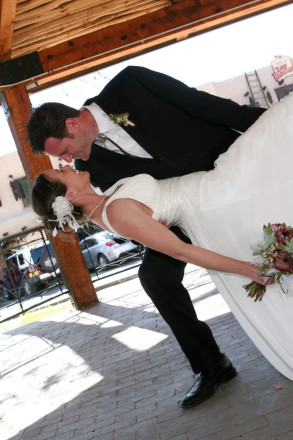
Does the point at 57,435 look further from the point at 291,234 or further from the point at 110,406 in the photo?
the point at 291,234

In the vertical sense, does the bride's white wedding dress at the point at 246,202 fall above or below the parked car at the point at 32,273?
above

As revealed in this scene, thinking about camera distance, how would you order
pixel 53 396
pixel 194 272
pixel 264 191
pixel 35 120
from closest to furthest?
pixel 264 191 < pixel 35 120 < pixel 53 396 < pixel 194 272

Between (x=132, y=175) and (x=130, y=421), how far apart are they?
1.57 metres

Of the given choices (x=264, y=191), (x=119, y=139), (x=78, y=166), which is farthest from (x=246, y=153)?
(x=78, y=166)

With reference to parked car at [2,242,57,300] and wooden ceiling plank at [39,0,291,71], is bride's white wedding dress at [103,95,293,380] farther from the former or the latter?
parked car at [2,242,57,300]

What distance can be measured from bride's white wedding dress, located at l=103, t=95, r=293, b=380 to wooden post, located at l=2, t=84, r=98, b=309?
3934mm

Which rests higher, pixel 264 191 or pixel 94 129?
pixel 94 129

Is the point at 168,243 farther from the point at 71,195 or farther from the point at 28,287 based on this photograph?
the point at 28,287

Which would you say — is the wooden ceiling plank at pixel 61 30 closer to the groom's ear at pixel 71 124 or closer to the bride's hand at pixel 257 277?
the groom's ear at pixel 71 124

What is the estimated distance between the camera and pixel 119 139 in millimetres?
3783

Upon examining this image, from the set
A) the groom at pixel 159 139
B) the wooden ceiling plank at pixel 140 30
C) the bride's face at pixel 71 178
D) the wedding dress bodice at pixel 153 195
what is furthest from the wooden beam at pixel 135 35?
the wedding dress bodice at pixel 153 195

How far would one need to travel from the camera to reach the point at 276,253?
9.93ft

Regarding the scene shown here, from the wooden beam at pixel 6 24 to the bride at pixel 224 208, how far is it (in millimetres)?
2644

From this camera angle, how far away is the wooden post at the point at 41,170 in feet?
25.3
